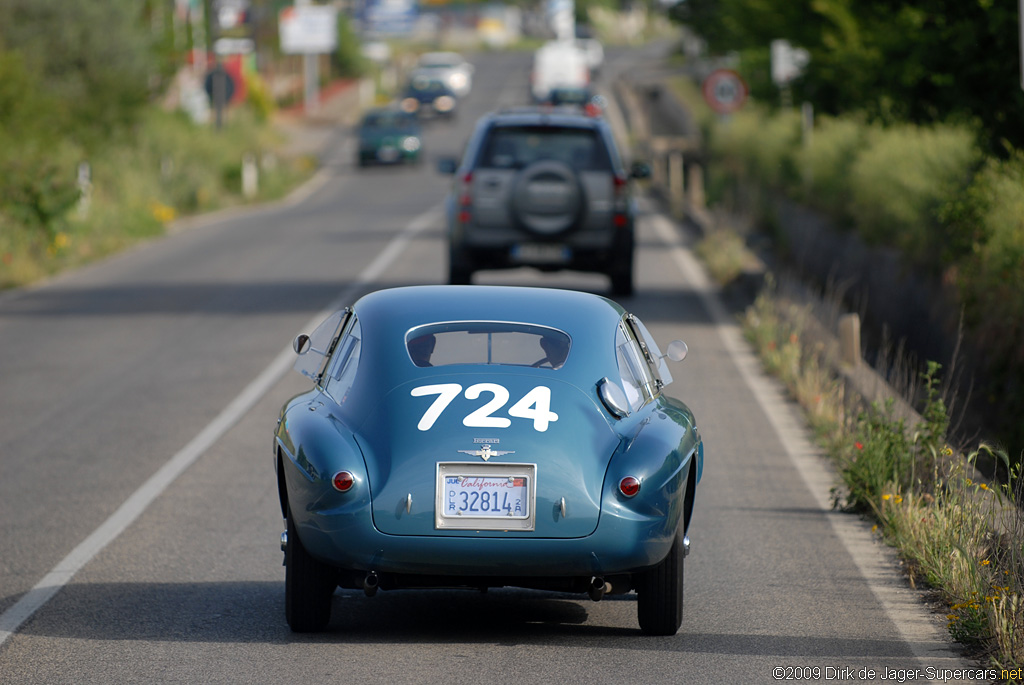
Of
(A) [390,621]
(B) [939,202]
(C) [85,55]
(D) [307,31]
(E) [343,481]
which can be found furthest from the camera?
(D) [307,31]

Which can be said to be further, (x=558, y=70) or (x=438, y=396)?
(x=558, y=70)

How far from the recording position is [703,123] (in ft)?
160

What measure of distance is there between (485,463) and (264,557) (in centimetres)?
233

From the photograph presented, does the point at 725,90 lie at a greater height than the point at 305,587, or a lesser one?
lesser

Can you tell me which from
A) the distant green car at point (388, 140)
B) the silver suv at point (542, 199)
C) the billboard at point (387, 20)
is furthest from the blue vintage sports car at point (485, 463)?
the billboard at point (387, 20)

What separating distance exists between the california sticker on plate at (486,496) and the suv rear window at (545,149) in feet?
40.8

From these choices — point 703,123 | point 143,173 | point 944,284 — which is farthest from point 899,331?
point 703,123

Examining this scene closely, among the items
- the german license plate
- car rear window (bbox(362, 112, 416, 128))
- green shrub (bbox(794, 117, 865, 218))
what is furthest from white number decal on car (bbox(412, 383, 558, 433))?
car rear window (bbox(362, 112, 416, 128))

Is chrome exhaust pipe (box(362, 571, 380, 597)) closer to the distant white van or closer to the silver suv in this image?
the silver suv

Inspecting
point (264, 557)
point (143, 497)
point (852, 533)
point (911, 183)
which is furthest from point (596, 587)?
point (911, 183)

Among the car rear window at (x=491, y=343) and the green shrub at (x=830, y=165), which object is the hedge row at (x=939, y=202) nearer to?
the green shrub at (x=830, y=165)

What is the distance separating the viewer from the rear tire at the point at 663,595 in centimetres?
668

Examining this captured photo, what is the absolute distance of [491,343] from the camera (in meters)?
6.91

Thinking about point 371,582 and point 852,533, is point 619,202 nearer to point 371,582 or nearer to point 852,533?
point 852,533
